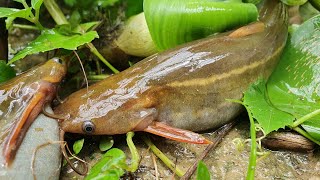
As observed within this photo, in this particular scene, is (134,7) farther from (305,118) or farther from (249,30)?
(305,118)

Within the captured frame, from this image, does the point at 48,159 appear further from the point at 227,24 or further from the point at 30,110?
the point at 227,24

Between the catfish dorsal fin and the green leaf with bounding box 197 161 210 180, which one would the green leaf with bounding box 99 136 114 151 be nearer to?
the green leaf with bounding box 197 161 210 180

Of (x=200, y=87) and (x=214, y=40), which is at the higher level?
(x=214, y=40)

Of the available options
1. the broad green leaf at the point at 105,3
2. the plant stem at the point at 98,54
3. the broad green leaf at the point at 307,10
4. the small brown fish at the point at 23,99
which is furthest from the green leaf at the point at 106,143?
the broad green leaf at the point at 307,10

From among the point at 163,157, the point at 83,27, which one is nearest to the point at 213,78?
the point at 163,157

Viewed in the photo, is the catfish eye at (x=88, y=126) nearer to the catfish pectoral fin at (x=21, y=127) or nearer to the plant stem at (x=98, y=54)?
the catfish pectoral fin at (x=21, y=127)

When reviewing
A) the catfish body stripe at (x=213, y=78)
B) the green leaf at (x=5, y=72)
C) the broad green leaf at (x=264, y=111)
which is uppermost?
the green leaf at (x=5, y=72)

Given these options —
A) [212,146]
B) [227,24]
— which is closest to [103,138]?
[212,146]
